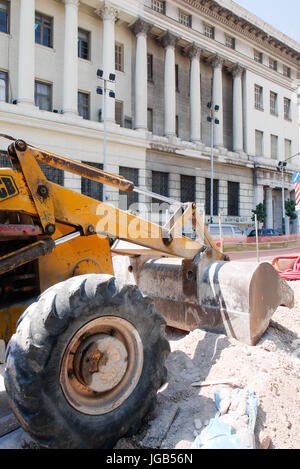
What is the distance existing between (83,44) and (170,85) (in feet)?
21.9

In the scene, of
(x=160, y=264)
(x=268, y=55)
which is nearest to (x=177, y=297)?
(x=160, y=264)

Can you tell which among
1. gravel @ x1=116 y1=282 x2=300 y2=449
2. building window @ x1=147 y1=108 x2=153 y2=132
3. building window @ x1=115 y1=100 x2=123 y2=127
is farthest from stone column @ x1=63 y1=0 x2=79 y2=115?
gravel @ x1=116 y1=282 x2=300 y2=449

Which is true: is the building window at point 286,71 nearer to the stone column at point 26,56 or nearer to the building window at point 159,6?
the building window at point 159,6

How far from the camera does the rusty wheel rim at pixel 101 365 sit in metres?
2.43

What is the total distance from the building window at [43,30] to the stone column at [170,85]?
28.0 feet

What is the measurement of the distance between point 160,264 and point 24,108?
1643cm

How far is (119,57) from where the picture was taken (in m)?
24.8

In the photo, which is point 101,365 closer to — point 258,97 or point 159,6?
point 159,6

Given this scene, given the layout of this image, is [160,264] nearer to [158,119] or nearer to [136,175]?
[136,175]

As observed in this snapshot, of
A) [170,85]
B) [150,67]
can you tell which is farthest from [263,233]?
[150,67]

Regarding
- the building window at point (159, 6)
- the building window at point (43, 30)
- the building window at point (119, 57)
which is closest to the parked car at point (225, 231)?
the building window at point (119, 57)

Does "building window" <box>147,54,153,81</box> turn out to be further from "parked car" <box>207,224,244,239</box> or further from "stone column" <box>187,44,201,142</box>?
"parked car" <box>207,224,244,239</box>

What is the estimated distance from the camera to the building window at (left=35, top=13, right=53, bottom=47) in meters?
20.9

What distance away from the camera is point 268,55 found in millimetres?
33656
